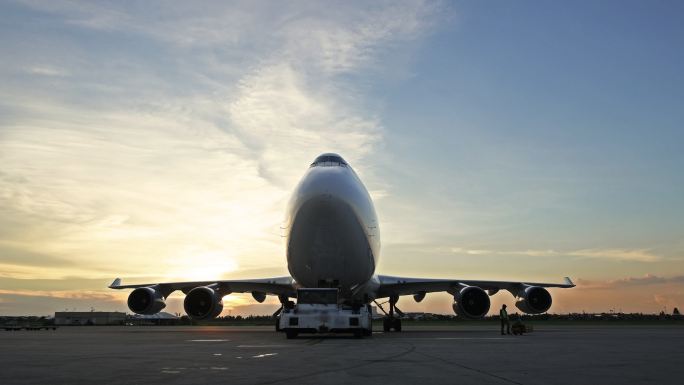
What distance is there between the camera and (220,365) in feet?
34.5

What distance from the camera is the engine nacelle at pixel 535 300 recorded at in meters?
31.8

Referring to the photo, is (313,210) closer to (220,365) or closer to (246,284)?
(246,284)

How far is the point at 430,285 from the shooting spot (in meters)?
32.3

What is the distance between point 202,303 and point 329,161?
29.4 feet

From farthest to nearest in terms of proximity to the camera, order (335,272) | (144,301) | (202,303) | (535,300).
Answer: (535,300), (144,301), (202,303), (335,272)

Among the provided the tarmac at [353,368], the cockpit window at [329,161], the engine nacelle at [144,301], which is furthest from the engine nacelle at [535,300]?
the tarmac at [353,368]

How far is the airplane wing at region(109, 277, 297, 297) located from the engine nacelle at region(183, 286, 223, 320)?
2.32m

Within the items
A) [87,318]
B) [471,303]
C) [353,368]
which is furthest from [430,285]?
[87,318]

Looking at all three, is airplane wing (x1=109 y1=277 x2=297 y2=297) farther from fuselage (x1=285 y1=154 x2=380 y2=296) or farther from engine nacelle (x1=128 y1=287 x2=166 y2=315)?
fuselage (x1=285 y1=154 x2=380 y2=296)

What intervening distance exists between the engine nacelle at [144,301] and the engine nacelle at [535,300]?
17.8 m

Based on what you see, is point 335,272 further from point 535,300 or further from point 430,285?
point 535,300

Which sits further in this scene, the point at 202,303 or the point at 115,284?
the point at 115,284

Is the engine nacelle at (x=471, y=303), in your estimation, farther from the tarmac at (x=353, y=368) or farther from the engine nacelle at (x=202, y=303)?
the tarmac at (x=353, y=368)

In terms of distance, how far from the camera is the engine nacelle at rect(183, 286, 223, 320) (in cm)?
2928
